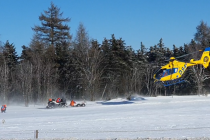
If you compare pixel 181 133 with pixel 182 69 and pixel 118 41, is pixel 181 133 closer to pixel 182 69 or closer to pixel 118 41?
pixel 182 69

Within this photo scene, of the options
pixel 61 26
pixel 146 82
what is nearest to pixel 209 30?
pixel 146 82

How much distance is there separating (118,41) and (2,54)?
21.6 meters

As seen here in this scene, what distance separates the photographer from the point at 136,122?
19641 millimetres

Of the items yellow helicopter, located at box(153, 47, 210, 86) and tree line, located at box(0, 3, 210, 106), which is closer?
yellow helicopter, located at box(153, 47, 210, 86)

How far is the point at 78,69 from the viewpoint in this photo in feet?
164

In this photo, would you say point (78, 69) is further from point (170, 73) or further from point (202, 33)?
point (202, 33)

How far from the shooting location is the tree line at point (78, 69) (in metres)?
43.7

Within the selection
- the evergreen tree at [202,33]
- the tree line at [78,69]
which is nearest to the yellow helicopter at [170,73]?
the tree line at [78,69]

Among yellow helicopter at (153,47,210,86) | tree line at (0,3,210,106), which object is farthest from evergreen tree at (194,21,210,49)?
yellow helicopter at (153,47,210,86)

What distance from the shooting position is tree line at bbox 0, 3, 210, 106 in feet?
143

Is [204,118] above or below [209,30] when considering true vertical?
below

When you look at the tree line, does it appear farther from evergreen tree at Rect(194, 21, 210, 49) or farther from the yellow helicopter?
the yellow helicopter

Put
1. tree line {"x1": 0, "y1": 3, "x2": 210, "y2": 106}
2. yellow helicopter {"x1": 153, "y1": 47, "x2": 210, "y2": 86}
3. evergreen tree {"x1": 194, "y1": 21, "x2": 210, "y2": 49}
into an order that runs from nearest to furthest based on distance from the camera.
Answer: yellow helicopter {"x1": 153, "y1": 47, "x2": 210, "y2": 86}, tree line {"x1": 0, "y1": 3, "x2": 210, "y2": 106}, evergreen tree {"x1": 194, "y1": 21, "x2": 210, "y2": 49}

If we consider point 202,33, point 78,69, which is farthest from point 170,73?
point 202,33
